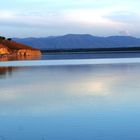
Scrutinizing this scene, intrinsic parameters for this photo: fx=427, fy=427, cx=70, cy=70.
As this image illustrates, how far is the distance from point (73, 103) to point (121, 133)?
4.26 metres

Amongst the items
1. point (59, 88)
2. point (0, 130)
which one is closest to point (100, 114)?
point (0, 130)

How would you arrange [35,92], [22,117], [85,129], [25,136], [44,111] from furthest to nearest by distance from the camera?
[35,92] < [44,111] < [22,117] < [85,129] < [25,136]

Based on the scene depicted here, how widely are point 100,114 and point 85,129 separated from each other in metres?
1.73

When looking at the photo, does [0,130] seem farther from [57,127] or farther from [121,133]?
[121,133]

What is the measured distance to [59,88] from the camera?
1761cm

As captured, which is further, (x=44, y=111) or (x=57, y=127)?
(x=44, y=111)

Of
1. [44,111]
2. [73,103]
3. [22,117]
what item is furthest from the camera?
[73,103]

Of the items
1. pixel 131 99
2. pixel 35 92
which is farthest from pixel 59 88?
pixel 131 99

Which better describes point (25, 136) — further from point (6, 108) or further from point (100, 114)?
point (6, 108)

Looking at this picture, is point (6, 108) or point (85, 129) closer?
point (85, 129)

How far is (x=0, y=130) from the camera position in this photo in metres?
9.16

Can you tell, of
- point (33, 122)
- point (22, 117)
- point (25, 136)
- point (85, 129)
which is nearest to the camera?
point (25, 136)

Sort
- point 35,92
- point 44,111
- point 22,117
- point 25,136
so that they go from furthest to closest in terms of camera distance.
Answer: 1. point 35,92
2. point 44,111
3. point 22,117
4. point 25,136

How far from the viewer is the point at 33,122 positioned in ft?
32.3
